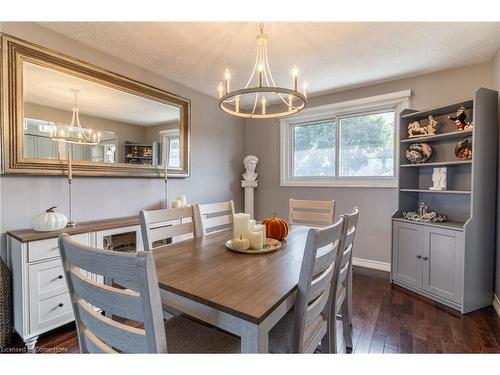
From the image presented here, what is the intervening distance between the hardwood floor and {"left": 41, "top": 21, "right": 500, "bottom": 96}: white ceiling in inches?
87.9

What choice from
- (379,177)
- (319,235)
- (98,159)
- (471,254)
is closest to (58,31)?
(98,159)

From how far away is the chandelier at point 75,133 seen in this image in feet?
6.46

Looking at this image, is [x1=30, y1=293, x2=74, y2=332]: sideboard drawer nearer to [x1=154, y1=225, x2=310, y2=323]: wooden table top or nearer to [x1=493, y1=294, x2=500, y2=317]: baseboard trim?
[x1=154, y1=225, x2=310, y2=323]: wooden table top

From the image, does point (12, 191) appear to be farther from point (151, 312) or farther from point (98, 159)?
point (151, 312)

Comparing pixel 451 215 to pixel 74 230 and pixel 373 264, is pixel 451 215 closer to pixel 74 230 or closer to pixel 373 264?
pixel 373 264

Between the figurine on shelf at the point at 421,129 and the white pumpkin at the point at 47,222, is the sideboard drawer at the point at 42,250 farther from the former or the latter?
the figurine on shelf at the point at 421,129

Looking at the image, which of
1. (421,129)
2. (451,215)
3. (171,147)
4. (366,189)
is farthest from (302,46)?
(451,215)

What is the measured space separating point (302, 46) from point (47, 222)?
7.90 ft

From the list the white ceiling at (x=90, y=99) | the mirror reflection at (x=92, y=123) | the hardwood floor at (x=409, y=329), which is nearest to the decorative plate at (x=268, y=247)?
the hardwood floor at (x=409, y=329)

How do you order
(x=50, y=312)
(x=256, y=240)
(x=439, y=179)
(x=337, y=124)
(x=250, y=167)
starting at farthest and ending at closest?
1. (x=250, y=167)
2. (x=337, y=124)
3. (x=439, y=179)
4. (x=50, y=312)
5. (x=256, y=240)

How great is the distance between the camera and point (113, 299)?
0.68 m

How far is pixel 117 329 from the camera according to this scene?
0.72m
